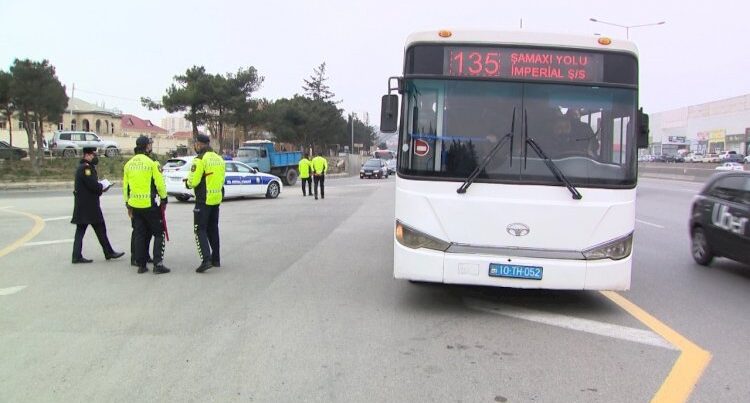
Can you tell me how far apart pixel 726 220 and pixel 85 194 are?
8866mm

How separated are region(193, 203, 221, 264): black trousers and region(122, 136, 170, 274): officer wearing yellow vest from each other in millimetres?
498

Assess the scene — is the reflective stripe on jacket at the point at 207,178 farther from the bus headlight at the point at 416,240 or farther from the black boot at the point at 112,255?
the bus headlight at the point at 416,240

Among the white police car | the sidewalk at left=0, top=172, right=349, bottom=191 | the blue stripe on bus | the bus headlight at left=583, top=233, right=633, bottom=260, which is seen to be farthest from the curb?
the bus headlight at left=583, top=233, right=633, bottom=260

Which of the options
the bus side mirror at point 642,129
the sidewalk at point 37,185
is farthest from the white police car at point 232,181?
the bus side mirror at point 642,129

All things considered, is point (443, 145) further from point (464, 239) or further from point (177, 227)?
point (177, 227)

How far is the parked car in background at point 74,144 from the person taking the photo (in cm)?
4197

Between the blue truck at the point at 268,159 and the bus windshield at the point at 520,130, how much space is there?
89.4 feet

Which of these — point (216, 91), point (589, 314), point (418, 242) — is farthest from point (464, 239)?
point (216, 91)

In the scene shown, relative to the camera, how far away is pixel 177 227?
13047mm

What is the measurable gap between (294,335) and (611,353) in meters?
2.64

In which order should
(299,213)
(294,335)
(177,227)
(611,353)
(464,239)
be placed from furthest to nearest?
(299,213), (177,227), (464,239), (294,335), (611,353)

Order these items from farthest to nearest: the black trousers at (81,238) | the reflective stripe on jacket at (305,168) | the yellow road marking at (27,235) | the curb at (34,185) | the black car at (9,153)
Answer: the black car at (9,153), the curb at (34,185), the reflective stripe on jacket at (305,168), the yellow road marking at (27,235), the black trousers at (81,238)

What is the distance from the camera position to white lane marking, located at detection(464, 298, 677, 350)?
17.3ft

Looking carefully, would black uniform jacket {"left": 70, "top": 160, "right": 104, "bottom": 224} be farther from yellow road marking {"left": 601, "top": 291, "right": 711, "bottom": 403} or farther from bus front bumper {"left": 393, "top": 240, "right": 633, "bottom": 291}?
yellow road marking {"left": 601, "top": 291, "right": 711, "bottom": 403}
